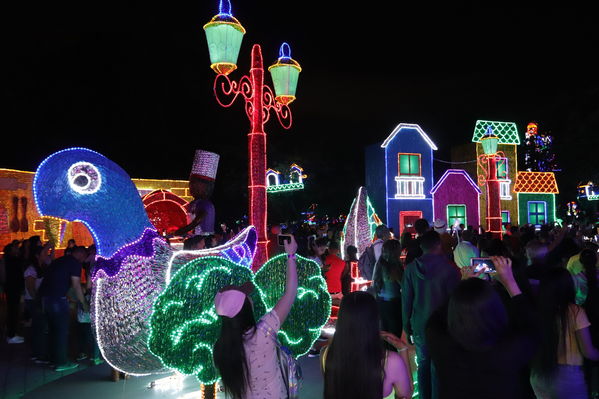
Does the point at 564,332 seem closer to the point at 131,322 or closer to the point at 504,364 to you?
the point at 504,364

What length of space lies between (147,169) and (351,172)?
542 inches

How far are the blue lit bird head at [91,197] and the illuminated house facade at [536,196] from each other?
23946 mm

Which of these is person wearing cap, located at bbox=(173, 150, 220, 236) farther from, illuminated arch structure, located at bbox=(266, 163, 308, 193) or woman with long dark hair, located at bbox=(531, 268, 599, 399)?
illuminated arch structure, located at bbox=(266, 163, 308, 193)

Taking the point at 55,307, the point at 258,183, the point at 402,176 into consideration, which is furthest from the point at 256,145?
the point at 402,176

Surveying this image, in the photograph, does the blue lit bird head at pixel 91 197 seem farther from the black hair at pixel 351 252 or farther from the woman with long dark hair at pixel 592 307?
the black hair at pixel 351 252

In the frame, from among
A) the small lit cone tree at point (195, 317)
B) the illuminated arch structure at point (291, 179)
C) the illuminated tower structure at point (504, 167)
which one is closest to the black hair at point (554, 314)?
the small lit cone tree at point (195, 317)

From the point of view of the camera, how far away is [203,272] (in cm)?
418

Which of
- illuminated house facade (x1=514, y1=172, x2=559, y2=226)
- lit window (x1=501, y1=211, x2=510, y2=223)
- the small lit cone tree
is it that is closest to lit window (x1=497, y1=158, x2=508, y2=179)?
illuminated house facade (x1=514, y1=172, x2=559, y2=226)

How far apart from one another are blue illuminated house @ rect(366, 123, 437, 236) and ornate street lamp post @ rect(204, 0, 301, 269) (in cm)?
1327

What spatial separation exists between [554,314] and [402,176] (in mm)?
19325

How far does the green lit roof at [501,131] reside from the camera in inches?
989

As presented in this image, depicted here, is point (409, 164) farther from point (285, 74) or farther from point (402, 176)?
point (285, 74)

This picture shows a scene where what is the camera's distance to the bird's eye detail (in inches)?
174

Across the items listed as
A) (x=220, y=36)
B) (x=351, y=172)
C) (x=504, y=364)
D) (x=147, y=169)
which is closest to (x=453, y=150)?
(x=351, y=172)
